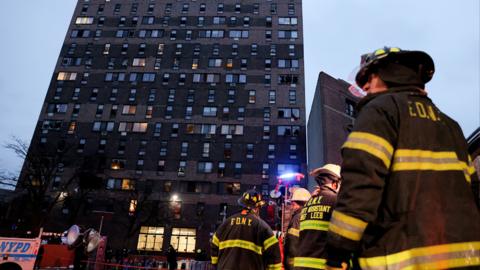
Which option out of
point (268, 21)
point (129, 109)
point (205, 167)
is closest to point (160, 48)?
point (129, 109)

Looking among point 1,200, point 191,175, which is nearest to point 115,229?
point 191,175

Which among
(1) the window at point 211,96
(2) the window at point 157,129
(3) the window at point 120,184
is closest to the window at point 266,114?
(1) the window at point 211,96

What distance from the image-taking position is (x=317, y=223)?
13.0ft

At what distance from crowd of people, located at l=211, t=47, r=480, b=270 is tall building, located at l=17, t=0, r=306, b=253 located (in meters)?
40.9

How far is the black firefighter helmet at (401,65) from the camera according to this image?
210 centimetres

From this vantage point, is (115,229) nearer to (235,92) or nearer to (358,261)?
(235,92)

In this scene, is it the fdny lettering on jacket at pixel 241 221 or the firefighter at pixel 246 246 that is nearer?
the firefighter at pixel 246 246

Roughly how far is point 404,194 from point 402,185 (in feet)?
0.18

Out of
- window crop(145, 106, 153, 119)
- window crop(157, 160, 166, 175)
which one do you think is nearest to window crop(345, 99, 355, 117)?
window crop(157, 160, 166, 175)

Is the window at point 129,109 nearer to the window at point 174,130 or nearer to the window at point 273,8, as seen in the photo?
the window at point 174,130

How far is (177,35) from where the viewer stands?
5581cm

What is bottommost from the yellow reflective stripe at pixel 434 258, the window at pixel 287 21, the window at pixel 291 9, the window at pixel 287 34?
the yellow reflective stripe at pixel 434 258

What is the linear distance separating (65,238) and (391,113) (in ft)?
44.3

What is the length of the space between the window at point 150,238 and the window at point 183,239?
1.69 meters
